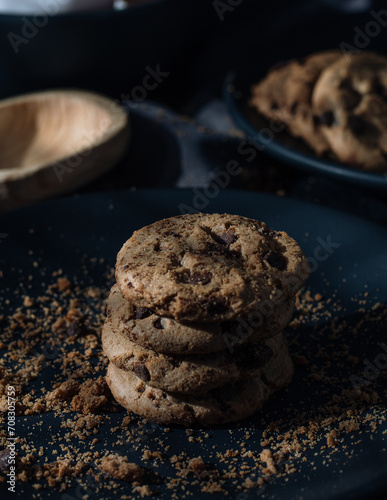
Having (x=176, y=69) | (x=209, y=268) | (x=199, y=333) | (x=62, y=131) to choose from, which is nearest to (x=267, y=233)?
(x=209, y=268)

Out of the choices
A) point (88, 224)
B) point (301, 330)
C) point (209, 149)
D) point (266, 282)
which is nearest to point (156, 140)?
point (209, 149)

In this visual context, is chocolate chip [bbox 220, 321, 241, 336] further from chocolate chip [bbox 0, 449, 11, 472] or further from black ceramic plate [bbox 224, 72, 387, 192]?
black ceramic plate [bbox 224, 72, 387, 192]

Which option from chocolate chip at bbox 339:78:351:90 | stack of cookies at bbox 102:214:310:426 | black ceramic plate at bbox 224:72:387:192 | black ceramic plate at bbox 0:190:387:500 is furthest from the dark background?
stack of cookies at bbox 102:214:310:426

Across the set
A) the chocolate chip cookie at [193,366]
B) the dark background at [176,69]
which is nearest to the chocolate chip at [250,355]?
the chocolate chip cookie at [193,366]

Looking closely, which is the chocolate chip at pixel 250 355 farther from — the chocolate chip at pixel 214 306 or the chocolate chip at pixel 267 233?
the chocolate chip at pixel 267 233

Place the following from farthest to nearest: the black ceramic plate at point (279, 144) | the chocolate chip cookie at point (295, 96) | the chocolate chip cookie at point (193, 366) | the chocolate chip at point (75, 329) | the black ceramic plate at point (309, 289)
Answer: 1. the chocolate chip cookie at point (295, 96)
2. the black ceramic plate at point (279, 144)
3. the chocolate chip at point (75, 329)
4. the chocolate chip cookie at point (193, 366)
5. the black ceramic plate at point (309, 289)

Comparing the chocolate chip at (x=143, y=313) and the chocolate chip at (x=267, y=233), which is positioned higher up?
the chocolate chip at (x=267, y=233)

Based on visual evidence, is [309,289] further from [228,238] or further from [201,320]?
[201,320]

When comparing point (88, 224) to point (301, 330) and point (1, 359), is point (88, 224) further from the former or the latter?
point (301, 330)
